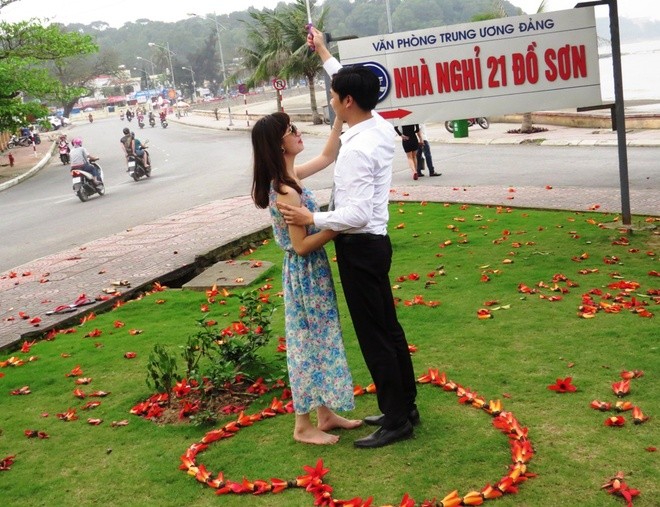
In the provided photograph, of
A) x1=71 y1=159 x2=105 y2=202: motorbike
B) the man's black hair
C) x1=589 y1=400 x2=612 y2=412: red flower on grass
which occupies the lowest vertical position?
x1=589 y1=400 x2=612 y2=412: red flower on grass

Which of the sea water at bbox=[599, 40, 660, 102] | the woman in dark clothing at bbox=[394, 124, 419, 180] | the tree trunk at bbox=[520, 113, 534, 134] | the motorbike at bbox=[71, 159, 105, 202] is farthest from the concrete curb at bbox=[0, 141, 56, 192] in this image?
the sea water at bbox=[599, 40, 660, 102]

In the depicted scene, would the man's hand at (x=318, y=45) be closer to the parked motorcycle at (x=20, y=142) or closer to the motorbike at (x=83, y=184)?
the motorbike at (x=83, y=184)

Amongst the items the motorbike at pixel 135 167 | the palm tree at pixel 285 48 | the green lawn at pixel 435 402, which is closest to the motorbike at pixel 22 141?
the palm tree at pixel 285 48

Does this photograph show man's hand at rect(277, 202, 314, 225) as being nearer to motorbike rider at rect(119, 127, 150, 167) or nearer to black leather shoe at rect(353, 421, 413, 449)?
black leather shoe at rect(353, 421, 413, 449)

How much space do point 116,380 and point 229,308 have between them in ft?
5.96

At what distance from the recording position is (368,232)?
4.04 m

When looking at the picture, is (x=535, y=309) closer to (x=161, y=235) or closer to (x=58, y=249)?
(x=161, y=235)

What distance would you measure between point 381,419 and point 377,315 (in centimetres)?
62

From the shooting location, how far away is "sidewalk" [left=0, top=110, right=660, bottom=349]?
332 inches

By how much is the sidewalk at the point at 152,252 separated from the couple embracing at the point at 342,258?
150 inches

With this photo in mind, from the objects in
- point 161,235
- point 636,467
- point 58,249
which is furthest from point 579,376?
point 58,249

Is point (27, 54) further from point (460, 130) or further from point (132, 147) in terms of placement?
point (460, 130)

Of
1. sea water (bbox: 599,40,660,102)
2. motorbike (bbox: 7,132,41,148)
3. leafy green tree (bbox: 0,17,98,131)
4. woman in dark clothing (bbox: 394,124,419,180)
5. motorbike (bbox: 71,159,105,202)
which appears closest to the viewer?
woman in dark clothing (bbox: 394,124,419,180)

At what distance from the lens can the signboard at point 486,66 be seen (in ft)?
29.8
